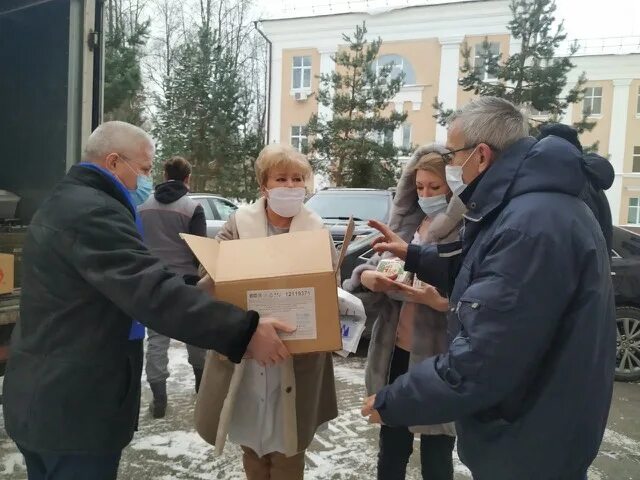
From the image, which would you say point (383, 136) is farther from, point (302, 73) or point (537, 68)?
point (302, 73)

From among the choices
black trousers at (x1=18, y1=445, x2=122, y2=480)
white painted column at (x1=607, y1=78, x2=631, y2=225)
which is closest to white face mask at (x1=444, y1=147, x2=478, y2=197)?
black trousers at (x1=18, y1=445, x2=122, y2=480)

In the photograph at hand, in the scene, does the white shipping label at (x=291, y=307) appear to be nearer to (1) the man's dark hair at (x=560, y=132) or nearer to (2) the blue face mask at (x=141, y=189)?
(2) the blue face mask at (x=141, y=189)

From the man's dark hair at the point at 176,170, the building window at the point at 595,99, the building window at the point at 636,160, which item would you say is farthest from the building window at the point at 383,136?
the building window at the point at 636,160

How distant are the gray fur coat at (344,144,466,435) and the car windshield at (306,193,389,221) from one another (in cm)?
427

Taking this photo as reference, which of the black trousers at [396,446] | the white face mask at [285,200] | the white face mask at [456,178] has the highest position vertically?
the white face mask at [456,178]

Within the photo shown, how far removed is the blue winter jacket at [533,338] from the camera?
1389 millimetres

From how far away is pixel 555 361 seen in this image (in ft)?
4.70

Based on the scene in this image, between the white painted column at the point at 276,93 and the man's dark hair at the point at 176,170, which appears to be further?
the white painted column at the point at 276,93

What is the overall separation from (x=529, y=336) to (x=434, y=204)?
1.23 metres

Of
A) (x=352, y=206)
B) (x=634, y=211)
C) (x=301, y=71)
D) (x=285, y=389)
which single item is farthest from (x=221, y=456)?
(x=634, y=211)

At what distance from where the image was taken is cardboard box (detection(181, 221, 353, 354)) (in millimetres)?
1855

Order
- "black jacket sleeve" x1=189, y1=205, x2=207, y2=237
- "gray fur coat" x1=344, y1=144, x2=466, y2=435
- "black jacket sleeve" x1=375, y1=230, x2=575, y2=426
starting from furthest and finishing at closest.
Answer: "black jacket sleeve" x1=189, y1=205, x2=207, y2=237
"gray fur coat" x1=344, y1=144, x2=466, y2=435
"black jacket sleeve" x1=375, y1=230, x2=575, y2=426

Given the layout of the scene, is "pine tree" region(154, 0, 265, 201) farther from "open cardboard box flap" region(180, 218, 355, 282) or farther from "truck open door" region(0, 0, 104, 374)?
"open cardboard box flap" region(180, 218, 355, 282)

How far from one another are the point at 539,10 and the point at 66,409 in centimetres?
1786
